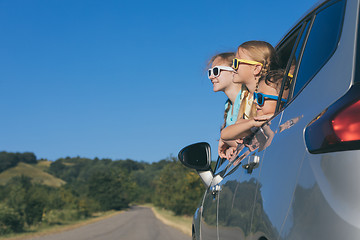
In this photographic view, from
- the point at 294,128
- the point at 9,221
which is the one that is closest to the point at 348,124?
the point at 294,128

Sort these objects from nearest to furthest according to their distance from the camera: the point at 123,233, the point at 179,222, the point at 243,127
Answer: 1. the point at 243,127
2. the point at 123,233
3. the point at 179,222

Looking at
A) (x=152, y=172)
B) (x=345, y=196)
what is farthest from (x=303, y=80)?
(x=152, y=172)

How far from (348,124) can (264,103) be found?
123 cm

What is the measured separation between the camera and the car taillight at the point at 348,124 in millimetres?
1302

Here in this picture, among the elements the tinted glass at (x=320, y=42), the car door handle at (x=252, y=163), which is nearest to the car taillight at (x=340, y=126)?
the tinted glass at (x=320, y=42)

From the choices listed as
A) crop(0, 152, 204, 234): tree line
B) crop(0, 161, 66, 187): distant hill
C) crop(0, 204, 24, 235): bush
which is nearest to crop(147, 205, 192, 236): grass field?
crop(0, 152, 204, 234): tree line

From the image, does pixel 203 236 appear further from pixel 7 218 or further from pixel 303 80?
pixel 7 218

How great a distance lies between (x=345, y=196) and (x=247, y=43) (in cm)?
194

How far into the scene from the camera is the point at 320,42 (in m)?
1.87

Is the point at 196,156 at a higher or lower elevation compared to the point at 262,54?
lower

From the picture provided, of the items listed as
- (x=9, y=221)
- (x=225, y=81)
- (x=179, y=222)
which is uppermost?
(x=9, y=221)

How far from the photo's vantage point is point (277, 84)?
8.70 ft

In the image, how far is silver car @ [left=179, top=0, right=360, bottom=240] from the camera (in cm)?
130

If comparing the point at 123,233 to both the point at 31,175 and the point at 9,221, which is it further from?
the point at 31,175
